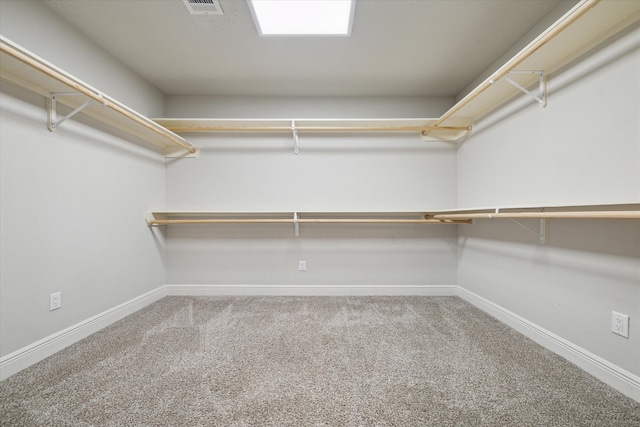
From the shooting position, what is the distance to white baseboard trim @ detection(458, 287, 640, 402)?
1.10 meters

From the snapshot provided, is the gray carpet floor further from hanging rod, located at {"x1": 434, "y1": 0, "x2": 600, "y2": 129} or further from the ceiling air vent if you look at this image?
the ceiling air vent

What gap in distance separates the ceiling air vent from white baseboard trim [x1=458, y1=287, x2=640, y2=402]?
9.47 feet

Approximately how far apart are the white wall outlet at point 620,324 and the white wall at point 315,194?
1345 millimetres

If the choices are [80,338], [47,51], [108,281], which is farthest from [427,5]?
[80,338]

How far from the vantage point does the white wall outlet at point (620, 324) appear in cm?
111

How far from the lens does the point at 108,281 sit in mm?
1848

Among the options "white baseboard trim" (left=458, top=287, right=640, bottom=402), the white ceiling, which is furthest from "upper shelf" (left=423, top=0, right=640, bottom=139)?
"white baseboard trim" (left=458, top=287, right=640, bottom=402)

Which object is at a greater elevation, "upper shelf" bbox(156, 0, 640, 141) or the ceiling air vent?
the ceiling air vent

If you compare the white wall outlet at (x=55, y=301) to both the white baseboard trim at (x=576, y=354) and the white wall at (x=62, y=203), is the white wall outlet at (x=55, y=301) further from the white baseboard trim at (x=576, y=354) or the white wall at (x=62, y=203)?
the white baseboard trim at (x=576, y=354)

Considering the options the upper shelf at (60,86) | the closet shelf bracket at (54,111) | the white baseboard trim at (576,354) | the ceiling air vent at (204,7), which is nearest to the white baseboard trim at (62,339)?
the closet shelf bracket at (54,111)

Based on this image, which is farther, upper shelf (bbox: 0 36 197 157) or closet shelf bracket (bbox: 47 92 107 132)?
closet shelf bracket (bbox: 47 92 107 132)

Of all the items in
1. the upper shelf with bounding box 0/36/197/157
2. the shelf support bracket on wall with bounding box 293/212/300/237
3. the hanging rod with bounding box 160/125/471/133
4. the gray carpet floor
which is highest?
the hanging rod with bounding box 160/125/471/133

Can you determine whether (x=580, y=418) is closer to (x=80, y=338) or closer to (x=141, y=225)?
(x=80, y=338)

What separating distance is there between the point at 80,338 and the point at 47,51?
187 centimetres
